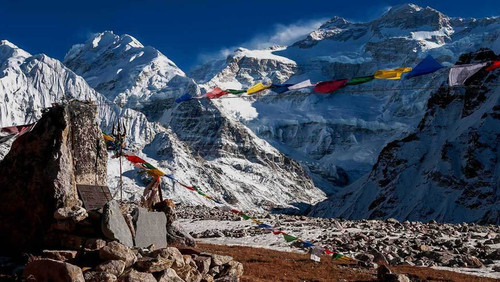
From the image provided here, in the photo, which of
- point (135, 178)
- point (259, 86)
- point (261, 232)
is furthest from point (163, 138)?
point (259, 86)

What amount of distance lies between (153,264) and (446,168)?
58.4 metres

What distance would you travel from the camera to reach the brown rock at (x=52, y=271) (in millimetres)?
9148

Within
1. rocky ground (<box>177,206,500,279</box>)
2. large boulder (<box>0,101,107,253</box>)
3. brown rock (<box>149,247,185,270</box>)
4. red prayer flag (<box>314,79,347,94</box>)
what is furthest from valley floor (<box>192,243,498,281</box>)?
red prayer flag (<box>314,79,347,94</box>)

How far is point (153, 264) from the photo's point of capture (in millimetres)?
10148

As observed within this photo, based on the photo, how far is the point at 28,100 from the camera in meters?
179

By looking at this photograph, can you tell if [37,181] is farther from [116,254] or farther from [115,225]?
[116,254]

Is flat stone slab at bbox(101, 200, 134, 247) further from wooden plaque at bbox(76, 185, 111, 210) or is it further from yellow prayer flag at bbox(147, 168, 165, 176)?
yellow prayer flag at bbox(147, 168, 165, 176)

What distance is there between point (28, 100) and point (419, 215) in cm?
16210

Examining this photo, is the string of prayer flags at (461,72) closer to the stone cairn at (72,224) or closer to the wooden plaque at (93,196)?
the stone cairn at (72,224)

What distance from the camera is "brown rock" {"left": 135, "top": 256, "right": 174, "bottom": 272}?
10102 mm

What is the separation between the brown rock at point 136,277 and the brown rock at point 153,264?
35 cm

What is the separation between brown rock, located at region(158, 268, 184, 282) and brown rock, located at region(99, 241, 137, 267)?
81cm

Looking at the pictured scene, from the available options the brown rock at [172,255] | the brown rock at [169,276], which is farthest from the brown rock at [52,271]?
the brown rock at [172,255]

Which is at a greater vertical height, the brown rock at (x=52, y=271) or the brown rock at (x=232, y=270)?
the brown rock at (x=52, y=271)
